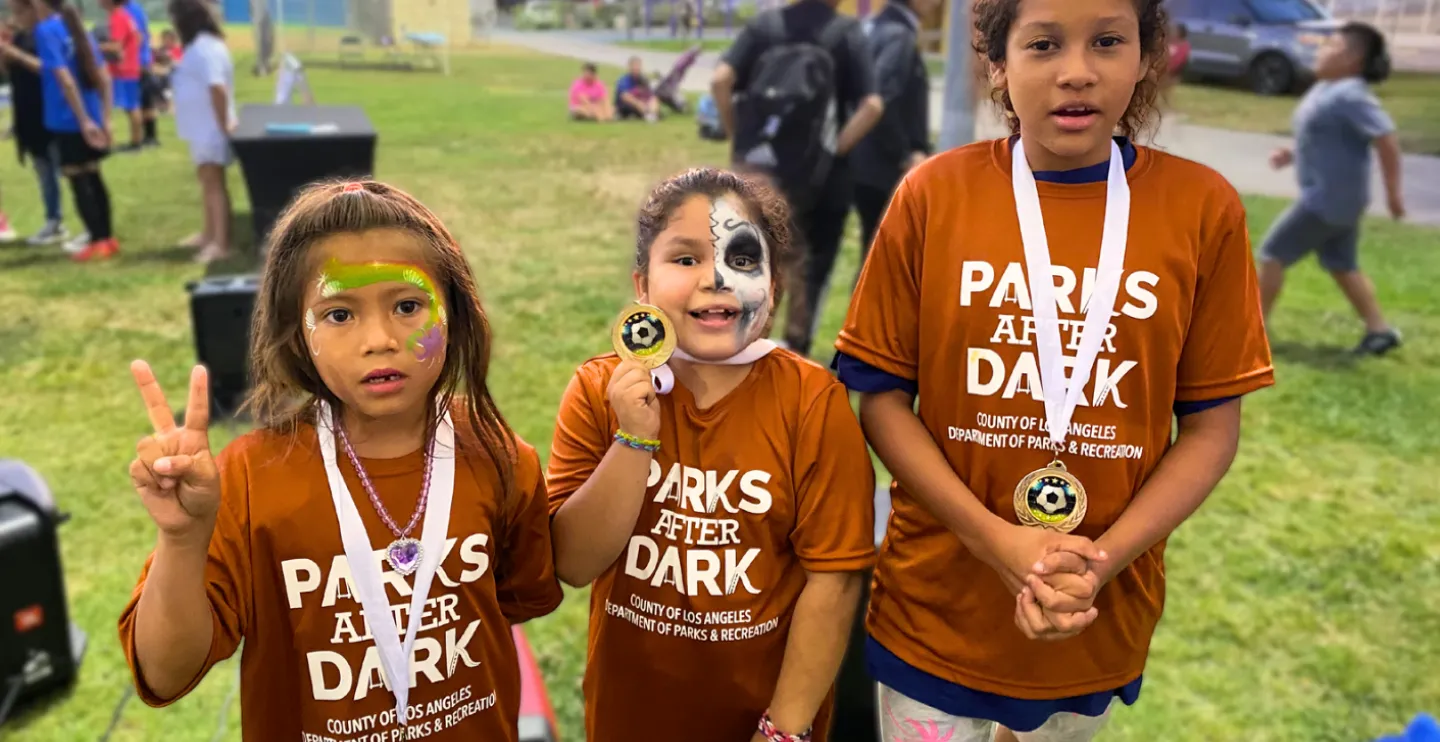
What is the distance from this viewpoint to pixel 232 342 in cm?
481

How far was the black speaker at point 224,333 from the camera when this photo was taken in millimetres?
4711

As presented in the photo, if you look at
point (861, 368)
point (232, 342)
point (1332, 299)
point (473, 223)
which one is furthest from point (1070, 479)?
point (473, 223)

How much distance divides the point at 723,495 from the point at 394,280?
0.58 m

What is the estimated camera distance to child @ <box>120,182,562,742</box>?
1.41 meters

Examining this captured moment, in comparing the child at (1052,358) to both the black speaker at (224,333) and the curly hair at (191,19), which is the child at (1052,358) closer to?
the black speaker at (224,333)

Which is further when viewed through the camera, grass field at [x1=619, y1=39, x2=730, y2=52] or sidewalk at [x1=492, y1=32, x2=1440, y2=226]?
grass field at [x1=619, y1=39, x2=730, y2=52]

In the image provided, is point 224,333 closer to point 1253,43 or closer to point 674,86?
point 1253,43

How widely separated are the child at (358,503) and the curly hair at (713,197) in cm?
29

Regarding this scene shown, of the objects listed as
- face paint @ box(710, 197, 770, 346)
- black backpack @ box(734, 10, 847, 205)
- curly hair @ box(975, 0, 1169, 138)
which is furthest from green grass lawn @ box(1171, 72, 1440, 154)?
face paint @ box(710, 197, 770, 346)

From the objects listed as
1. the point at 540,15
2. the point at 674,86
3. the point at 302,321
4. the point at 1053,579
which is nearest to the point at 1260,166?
the point at 674,86

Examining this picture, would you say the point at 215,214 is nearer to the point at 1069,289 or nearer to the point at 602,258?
the point at 602,258

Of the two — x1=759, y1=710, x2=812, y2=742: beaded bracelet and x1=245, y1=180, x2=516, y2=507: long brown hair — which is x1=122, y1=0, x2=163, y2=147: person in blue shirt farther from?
x1=759, y1=710, x2=812, y2=742: beaded bracelet

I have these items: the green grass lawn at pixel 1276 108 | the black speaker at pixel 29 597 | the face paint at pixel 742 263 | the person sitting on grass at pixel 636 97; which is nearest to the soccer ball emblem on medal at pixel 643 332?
the face paint at pixel 742 263

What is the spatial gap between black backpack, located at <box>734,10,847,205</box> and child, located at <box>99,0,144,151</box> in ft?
30.9
